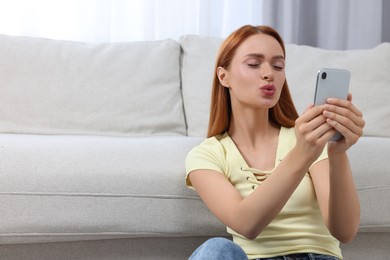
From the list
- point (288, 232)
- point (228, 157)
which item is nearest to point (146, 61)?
point (228, 157)

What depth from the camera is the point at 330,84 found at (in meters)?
1.06

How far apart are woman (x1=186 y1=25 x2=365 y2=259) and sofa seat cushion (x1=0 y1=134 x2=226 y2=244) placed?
14 cm

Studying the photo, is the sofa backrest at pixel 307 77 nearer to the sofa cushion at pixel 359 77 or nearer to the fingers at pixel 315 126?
the sofa cushion at pixel 359 77

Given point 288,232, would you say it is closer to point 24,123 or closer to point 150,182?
point 150,182

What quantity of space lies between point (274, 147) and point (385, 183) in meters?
0.39

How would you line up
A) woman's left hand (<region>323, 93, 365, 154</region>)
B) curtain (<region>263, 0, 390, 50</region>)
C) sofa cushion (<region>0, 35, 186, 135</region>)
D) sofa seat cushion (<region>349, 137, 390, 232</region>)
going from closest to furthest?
woman's left hand (<region>323, 93, 365, 154</region>), sofa seat cushion (<region>349, 137, 390, 232</region>), sofa cushion (<region>0, 35, 186, 135</region>), curtain (<region>263, 0, 390, 50</region>)

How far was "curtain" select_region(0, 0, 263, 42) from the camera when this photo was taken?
99.0 inches

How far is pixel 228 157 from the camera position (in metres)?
1.35

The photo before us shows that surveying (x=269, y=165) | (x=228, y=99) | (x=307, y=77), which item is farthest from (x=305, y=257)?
(x=307, y=77)

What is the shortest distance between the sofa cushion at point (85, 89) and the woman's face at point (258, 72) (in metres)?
0.79

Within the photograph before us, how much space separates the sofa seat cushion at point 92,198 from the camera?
4.67ft

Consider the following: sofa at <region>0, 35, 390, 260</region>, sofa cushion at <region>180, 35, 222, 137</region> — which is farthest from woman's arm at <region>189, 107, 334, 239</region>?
sofa cushion at <region>180, 35, 222, 137</region>

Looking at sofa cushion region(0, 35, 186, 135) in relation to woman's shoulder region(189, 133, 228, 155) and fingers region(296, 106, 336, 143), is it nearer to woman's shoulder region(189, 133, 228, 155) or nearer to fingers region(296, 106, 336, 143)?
woman's shoulder region(189, 133, 228, 155)

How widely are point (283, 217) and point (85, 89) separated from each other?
3.52 ft
